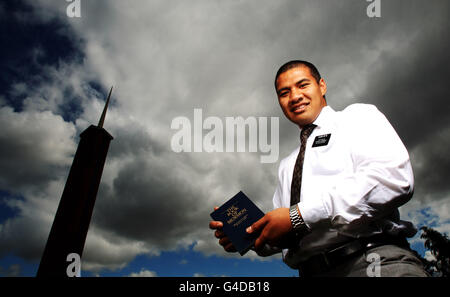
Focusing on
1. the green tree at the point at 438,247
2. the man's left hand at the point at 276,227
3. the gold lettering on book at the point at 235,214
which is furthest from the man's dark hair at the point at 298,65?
the green tree at the point at 438,247

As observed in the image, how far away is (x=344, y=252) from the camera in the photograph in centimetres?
169

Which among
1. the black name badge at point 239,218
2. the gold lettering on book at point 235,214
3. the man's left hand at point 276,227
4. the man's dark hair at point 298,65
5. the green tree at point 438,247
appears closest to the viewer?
the man's left hand at point 276,227

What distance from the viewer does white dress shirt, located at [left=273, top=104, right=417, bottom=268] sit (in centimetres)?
148

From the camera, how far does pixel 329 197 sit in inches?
61.2

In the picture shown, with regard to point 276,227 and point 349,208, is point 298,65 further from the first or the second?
point 276,227

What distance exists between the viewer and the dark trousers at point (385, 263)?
1501 mm

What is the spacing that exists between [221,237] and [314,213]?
1064mm

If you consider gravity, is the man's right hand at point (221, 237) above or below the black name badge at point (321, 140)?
below

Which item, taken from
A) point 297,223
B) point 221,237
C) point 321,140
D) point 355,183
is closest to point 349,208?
A: point 355,183

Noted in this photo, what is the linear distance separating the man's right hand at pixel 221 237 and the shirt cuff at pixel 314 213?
0.85 metres

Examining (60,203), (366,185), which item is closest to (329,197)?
(366,185)

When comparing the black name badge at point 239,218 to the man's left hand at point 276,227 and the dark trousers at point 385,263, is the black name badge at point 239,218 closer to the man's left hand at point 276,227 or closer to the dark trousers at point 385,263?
the man's left hand at point 276,227

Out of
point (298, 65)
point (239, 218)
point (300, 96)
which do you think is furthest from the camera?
point (298, 65)
